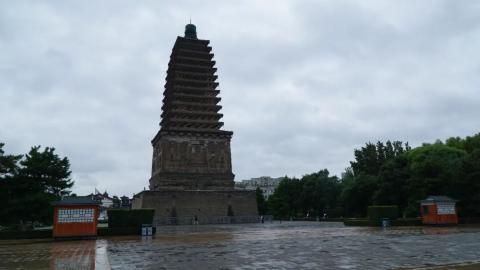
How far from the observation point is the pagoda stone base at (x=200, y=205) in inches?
2055

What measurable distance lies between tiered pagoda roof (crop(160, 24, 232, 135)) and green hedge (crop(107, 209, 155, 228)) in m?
32.0

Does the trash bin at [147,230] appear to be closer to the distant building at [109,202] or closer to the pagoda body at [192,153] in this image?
the pagoda body at [192,153]

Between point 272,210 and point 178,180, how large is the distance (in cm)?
2606

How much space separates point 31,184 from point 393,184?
34471mm

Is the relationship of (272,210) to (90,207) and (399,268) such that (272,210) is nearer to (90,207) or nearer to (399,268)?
(90,207)

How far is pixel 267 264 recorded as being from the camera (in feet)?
38.7

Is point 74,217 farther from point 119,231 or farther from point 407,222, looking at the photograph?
point 407,222

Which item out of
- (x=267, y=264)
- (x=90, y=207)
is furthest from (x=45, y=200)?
(x=267, y=264)

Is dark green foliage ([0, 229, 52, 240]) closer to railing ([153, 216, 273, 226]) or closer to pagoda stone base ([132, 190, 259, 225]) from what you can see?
railing ([153, 216, 273, 226])

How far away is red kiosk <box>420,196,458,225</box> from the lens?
3186 cm

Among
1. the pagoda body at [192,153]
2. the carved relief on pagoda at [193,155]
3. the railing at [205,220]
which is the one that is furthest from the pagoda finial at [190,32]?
the railing at [205,220]

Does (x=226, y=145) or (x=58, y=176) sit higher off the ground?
(x=226, y=145)

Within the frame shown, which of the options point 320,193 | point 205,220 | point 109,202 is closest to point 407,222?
point 205,220

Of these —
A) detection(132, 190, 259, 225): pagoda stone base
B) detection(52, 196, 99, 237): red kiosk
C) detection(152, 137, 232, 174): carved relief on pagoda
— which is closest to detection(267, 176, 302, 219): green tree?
detection(132, 190, 259, 225): pagoda stone base
